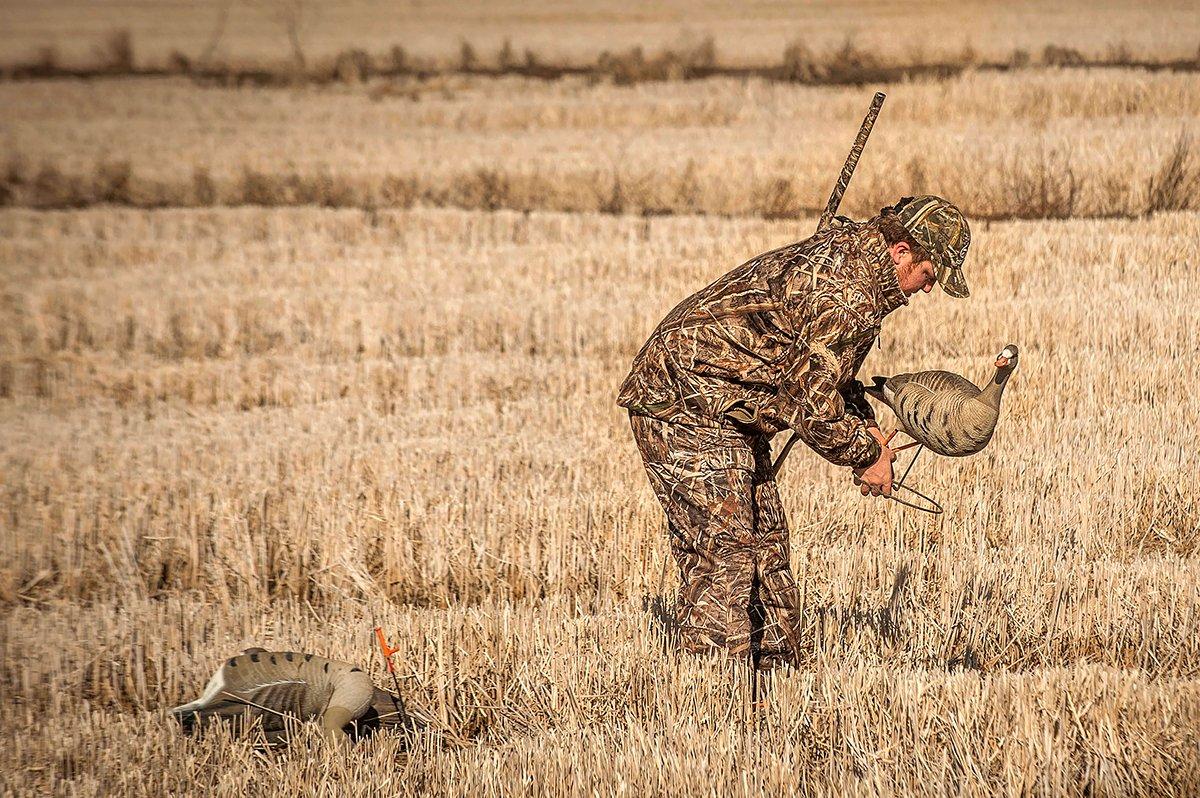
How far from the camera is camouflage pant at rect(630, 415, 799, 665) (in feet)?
16.5

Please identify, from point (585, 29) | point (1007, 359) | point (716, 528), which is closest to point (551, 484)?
point (716, 528)

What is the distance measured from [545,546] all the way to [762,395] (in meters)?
2.22

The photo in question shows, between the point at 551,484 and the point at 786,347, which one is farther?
the point at 551,484

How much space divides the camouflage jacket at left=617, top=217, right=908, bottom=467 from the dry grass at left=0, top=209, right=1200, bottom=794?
92cm

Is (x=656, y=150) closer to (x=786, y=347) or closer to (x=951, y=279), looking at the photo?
(x=786, y=347)

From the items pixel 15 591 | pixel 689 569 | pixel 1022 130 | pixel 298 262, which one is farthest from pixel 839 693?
pixel 1022 130

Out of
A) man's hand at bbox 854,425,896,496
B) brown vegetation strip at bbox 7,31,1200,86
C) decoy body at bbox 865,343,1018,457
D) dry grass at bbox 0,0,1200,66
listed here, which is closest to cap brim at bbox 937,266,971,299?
decoy body at bbox 865,343,1018,457

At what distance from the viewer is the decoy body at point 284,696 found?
16.2 ft

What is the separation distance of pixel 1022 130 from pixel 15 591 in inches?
641

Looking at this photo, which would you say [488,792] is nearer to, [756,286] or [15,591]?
[756,286]

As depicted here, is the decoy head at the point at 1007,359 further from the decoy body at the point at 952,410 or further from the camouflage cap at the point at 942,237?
the camouflage cap at the point at 942,237

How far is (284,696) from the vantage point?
500cm

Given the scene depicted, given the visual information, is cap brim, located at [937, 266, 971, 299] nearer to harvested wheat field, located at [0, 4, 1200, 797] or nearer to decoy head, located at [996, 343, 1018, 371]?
decoy head, located at [996, 343, 1018, 371]

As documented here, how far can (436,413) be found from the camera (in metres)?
9.73
